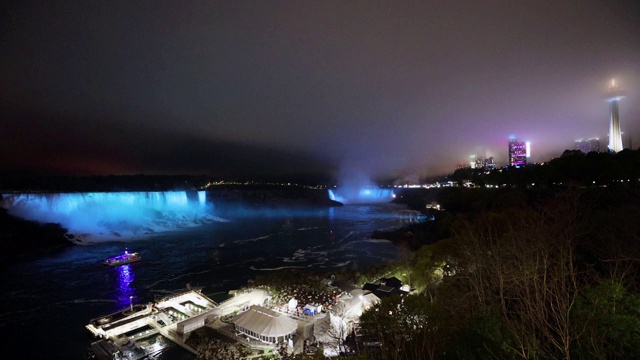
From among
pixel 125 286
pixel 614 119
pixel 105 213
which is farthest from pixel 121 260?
pixel 614 119

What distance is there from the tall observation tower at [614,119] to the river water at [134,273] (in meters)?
47.1

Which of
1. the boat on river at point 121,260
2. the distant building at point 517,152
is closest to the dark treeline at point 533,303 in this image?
the boat on river at point 121,260

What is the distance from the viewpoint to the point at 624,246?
8.95 meters

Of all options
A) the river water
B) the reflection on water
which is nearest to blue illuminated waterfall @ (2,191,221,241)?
the river water

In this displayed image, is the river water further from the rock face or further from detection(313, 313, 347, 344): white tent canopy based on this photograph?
detection(313, 313, 347, 344): white tent canopy

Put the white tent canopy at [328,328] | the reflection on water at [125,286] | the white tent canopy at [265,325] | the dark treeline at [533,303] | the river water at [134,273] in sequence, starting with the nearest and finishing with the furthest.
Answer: the dark treeline at [533,303], the white tent canopy at [265,325], the white tent canopy at [328,328], the river water at [134,273], the reflection on water at [125,286]

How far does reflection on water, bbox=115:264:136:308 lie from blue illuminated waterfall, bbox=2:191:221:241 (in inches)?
787

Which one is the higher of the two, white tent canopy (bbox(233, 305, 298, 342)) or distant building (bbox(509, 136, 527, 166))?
distant building (bbox(509, 136, 527, 166))

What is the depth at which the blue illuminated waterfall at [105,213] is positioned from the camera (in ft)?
141

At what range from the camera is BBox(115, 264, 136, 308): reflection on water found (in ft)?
62.1

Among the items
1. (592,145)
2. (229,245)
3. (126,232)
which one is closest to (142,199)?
(126,232)

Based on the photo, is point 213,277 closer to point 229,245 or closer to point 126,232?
point 229,245

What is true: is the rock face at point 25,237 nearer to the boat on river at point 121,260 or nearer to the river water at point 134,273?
the river water at point 134,273

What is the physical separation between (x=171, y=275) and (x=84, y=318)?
25.3 ft
